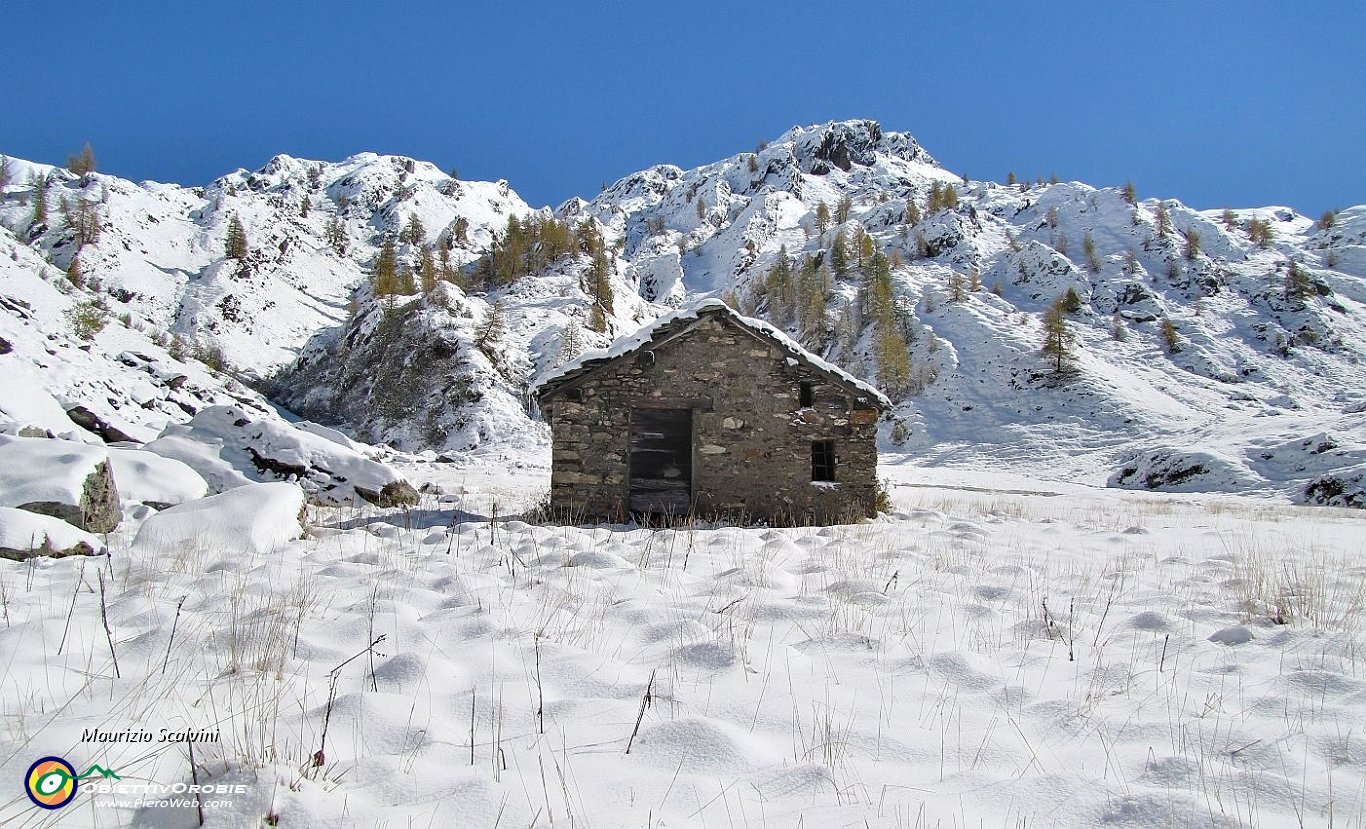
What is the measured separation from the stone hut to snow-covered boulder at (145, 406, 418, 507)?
4.17 m

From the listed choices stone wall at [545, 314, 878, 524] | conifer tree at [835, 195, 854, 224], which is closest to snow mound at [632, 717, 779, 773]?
stone wall at [545, 314, 878, 524]

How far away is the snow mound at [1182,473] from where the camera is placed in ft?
77.3

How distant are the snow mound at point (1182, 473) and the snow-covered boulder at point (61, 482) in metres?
31.3

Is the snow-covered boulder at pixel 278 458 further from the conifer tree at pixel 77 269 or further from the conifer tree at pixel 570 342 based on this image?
the conifer tree at pixel 77 269

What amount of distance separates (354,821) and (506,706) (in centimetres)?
102

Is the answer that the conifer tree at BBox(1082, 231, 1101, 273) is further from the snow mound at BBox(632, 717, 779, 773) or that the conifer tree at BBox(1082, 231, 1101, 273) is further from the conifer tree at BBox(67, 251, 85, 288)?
the conifer tree at BBox(67, 251, 85, 288)

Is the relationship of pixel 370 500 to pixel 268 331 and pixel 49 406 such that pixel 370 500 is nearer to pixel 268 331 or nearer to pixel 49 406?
pixel 49 406

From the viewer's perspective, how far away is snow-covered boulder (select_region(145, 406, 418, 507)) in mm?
12742

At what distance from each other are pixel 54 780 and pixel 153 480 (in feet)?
32.2

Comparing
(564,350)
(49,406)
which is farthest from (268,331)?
(49,406)

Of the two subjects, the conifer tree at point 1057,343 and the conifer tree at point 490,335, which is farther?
the conifer tree at point 1057,343

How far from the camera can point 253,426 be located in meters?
13.6

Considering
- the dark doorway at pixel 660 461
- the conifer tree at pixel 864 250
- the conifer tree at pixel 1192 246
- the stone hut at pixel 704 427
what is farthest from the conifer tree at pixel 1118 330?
the dark doorway at pixel 660 461

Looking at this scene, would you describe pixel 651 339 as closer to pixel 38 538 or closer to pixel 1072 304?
pixel 38 538
